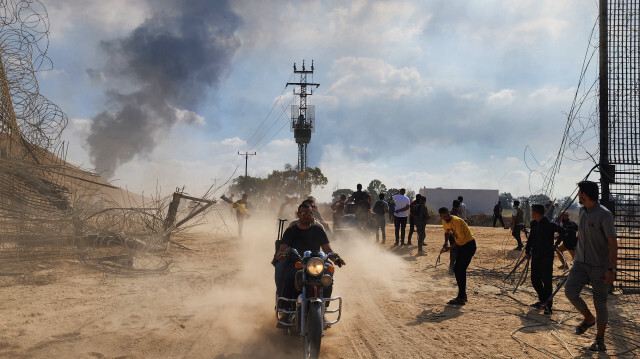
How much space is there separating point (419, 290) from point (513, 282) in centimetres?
261

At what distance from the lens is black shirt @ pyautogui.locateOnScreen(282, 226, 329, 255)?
18.9 feet

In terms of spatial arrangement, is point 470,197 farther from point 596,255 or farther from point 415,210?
point 596,255

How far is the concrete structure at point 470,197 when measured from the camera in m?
54.1

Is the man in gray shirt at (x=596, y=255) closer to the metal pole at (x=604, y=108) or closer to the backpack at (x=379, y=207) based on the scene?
the metal pole at (x=604, y=108)

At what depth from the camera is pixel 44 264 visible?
1009cm

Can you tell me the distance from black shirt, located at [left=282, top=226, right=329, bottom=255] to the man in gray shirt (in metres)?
3.43

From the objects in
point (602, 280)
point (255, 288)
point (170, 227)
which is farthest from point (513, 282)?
point (170, 227)

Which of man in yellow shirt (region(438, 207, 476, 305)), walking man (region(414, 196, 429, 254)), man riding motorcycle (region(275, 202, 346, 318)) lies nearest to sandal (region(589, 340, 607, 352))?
man in yellow shirt (region(438, 207, 476, 305))

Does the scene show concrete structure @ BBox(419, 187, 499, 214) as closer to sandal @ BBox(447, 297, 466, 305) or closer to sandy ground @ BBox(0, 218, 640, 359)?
sandy ground @ BBox(0, 218, 640, 359)

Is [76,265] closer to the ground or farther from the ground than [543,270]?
closer to the ground

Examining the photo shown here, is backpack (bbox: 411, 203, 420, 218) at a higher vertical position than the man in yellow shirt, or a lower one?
higher

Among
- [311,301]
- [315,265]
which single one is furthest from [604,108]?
[311,301]

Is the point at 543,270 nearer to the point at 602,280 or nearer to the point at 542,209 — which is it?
the point at 542,209

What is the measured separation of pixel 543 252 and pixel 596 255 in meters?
1.85
